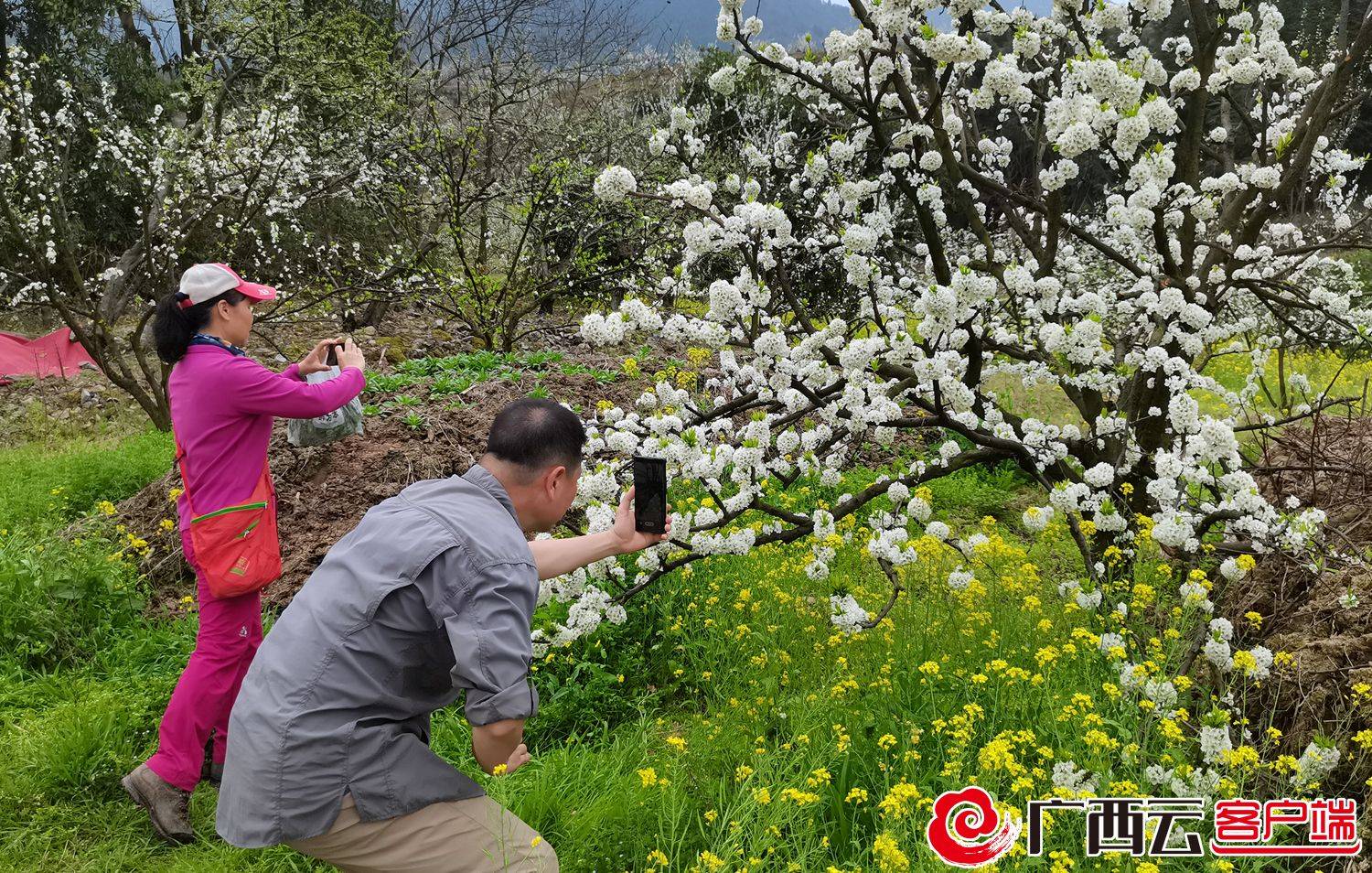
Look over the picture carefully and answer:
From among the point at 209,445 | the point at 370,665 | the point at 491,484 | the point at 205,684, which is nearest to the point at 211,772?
the point at 205,684

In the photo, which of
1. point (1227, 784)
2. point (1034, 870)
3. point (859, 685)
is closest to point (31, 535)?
point (859, 685)

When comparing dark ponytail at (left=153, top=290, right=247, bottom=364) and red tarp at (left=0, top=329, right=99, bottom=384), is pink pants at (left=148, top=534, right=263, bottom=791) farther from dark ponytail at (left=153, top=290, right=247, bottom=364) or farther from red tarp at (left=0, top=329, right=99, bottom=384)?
red tarp at (left=0, top=329, right=99, bottom=384)

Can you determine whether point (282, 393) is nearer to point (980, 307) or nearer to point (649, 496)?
point (649, 496)

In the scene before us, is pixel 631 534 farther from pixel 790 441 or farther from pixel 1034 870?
pixel 1034 870

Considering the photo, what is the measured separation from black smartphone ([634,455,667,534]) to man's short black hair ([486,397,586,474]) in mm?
441

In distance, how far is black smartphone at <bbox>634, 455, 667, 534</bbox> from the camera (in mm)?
2560

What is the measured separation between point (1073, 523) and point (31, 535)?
649 cm

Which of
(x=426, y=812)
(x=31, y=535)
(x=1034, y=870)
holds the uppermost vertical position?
(x=31, y=535)

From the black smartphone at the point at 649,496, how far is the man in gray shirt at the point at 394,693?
0.53 meters

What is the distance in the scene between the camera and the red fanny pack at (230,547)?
10.3 ft

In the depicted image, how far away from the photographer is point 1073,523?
361cm

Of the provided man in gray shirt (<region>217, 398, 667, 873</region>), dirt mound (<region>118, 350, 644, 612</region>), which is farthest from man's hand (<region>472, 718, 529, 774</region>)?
dirt mound (<region>118, 350, 644, 612</region>)

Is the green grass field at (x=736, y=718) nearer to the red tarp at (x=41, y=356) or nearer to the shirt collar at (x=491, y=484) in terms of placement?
the shirt collar at (x=491, y=484)

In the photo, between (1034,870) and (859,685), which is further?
(859,685)
